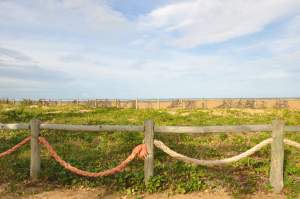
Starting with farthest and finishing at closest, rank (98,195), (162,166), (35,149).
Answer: (162,166)
(35,149)
(98,195)

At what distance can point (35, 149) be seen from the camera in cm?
759

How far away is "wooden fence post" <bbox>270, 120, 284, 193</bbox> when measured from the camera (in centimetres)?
668

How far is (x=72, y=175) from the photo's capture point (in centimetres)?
756

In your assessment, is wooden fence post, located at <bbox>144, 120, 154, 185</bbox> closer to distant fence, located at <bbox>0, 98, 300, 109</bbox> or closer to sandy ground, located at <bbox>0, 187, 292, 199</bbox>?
sandy ground, located at <bbox>0, 187, 292, 199</bbox>

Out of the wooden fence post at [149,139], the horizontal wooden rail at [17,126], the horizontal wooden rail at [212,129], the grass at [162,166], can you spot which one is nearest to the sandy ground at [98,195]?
the grass at [162,166]

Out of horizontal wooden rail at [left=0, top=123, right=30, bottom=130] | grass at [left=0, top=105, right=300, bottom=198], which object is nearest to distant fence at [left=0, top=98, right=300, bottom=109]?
grass at [left=0, top=105, right=300, bottom=198]

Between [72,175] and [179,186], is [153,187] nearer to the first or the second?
[179,186]

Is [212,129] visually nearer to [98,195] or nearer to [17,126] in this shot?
[98,195]

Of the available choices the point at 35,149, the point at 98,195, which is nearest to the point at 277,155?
the point at 98,195

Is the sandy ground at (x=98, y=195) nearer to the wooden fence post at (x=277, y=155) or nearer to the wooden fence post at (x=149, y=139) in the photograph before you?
the wooden fence post at (x=277, y=155)

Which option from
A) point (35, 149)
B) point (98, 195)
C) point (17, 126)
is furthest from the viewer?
point (17, 126)

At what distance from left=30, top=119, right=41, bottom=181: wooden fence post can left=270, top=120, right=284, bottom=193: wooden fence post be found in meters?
4.88

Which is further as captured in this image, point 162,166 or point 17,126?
point 162,166

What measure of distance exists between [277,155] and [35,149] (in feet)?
16.5
